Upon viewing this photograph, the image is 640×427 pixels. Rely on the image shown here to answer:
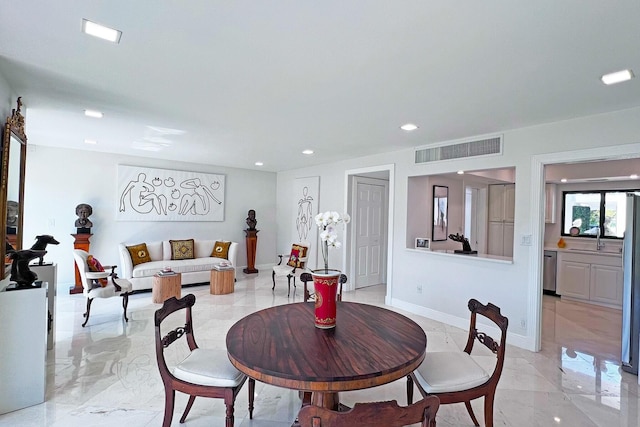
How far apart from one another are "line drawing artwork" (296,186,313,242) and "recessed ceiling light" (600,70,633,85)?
16.8 feet

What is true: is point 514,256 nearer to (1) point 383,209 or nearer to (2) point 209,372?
(1) point 383,209

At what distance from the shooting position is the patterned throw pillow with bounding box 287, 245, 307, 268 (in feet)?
19.1

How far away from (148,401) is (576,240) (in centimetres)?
671

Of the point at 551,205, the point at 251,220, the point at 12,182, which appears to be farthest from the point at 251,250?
the point at 551,205

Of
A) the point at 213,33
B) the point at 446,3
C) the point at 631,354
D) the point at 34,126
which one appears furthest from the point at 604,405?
the point at 34,126

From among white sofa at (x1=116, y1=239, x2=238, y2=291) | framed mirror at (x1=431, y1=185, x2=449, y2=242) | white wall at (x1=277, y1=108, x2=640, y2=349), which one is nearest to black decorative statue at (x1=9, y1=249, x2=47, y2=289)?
white sofa at (x1=116, y1=239, x2=238, y2=291)

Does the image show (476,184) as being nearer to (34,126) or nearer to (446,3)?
(446,3)

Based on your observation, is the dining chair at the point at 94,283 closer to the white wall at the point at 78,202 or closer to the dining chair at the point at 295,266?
the white wall at the point at 78,202

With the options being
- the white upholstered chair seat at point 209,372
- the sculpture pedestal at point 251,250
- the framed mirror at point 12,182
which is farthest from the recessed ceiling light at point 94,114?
the sculpture pedestal at point 251,250

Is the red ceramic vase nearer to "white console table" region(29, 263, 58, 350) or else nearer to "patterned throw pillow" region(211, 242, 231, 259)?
"white console table" region(29, 263, 58, 350)

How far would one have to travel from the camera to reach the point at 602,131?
119 inches

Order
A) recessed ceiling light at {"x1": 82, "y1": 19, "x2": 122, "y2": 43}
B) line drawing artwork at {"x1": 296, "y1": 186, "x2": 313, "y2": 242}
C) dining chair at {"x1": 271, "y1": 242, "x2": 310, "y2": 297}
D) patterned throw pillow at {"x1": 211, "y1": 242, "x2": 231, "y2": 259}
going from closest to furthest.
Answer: recessed ceiling light at {"x1": 82, "y1": 19, "x2": 122, "y2": 43} < dining chair at {"x1": 271, "y1": 242, "x2": 310, "y2": 297} < patterned throw pillow at {"x1": 211, "y1": 242, "x2": 231, "y2": 259} < line drawing artwork at {"x1": 296, "y1": 186, "x2": 313, "y2": 242}

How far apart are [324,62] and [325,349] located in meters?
1.79

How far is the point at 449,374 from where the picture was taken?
74.5 inches
